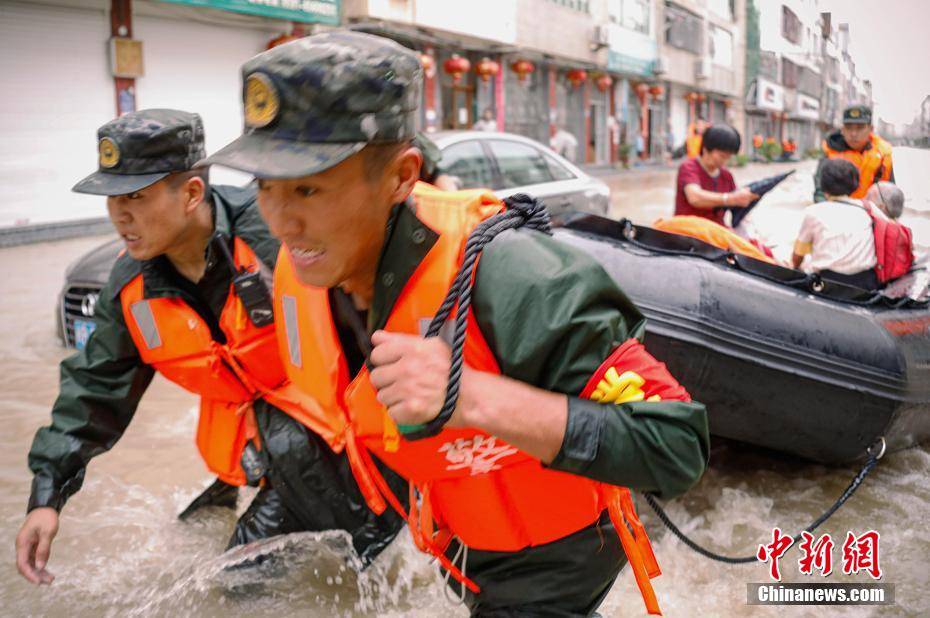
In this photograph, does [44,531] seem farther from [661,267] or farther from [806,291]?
[806,291]

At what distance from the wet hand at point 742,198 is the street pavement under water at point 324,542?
159 cm

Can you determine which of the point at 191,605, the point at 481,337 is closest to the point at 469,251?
the point at 481,337

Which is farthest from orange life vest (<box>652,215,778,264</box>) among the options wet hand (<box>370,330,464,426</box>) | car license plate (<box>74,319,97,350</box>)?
car license plate (<box>74,319,97,350</box>)

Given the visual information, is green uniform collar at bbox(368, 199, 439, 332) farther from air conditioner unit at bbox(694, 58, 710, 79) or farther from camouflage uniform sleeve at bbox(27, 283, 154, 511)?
air conditioner unit at bbox(694, 58, 710, 79)

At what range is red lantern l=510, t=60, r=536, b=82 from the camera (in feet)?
70.7

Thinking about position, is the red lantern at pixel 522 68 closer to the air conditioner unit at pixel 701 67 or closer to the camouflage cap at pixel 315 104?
the air conditioner unit at pixel 701 67

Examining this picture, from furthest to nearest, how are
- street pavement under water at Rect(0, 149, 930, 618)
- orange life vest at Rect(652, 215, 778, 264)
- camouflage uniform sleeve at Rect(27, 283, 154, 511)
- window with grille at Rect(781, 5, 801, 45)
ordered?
orange life vest at Rect(652, 215, 778, 264) → street pavement under water at Rect(0, 149, 930, 618) → window with grille at Rect(781, 5, 801, 45) → camouflage uniform sleeve at Rect(27, 283, 154, 511)

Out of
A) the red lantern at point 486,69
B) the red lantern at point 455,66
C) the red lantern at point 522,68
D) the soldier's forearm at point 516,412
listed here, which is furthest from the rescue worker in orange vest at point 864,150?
the red lantern at point 522,68

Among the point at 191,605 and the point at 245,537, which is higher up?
the point at 245,537

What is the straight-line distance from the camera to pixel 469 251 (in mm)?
1357

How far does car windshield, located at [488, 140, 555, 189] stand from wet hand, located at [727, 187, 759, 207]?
202 centimetres

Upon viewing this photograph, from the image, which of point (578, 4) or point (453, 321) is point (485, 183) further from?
point (578, 4)

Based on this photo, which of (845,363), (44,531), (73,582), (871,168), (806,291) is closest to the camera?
(44,531)

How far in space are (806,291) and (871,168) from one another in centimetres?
293
